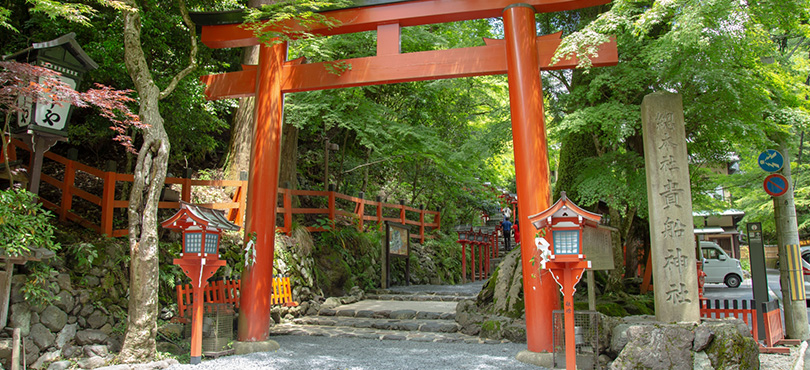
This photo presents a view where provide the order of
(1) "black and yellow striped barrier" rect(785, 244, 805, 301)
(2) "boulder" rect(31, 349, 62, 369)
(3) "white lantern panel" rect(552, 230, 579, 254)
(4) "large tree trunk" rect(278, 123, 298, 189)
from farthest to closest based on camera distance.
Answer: (4) "large tree trunk" rect(278, 123, 298, 189)
(1) "black and yellow striped barrier" rect(785, 244, 805, 301)
(2) "boulder" rect(31, 349, 62, 369)
(3) "white lantern panel" rect(552, 230, 579, 254)

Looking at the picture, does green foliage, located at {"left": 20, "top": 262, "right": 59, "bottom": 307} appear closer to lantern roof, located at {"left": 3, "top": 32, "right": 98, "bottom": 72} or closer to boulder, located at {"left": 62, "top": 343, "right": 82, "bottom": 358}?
boulder, located at {"left": 62, "top": 343, "right": 82, "bottom": 358}

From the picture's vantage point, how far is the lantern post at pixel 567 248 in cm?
495

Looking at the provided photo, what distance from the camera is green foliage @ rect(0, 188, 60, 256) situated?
17.3ft

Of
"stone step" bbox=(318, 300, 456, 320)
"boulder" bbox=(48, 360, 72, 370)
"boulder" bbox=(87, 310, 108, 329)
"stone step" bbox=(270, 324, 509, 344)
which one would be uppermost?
"boulder" bbox=(87, 310, 108, 329)

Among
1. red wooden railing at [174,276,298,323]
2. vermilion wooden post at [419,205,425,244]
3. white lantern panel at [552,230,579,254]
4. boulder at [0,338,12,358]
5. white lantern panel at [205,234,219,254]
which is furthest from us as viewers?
vermilion wooden post at [419,205,425,244]

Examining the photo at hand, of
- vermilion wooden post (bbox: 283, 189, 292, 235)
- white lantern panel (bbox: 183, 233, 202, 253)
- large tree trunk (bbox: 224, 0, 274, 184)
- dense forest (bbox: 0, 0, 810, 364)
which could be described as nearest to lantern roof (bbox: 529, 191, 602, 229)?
dense forest (bbox: 0, 0, 810, 364)

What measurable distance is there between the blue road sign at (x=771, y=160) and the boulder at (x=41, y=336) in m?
9.95

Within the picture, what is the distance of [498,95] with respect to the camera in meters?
12.7

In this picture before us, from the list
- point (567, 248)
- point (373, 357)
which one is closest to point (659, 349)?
point (567, 248)

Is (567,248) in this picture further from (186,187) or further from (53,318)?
(186,187)

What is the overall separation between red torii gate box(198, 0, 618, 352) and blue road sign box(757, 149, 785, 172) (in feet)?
11.0

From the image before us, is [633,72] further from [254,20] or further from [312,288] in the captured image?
[312,288]

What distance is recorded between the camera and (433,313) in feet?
29.7

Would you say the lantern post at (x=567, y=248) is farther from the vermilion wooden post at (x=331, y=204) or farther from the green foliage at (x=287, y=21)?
the vermilion wooden post at (x=331, y=204)
